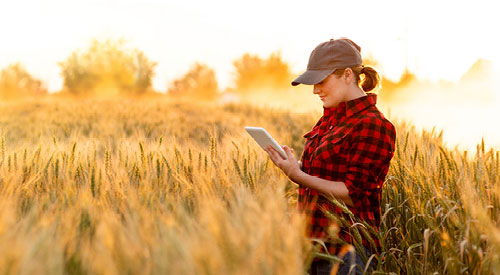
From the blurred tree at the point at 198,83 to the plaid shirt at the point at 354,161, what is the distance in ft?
94.4

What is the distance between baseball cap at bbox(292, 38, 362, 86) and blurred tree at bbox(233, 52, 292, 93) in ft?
72.1

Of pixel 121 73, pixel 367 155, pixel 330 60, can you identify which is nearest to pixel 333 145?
pixel 367 155

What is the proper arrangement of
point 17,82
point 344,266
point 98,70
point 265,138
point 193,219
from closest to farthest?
point 193,219 → point 344,266 → point 265,138 → point 98,70 → point 17,82

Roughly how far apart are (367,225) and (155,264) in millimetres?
1126

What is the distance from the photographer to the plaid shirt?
1.84 meters

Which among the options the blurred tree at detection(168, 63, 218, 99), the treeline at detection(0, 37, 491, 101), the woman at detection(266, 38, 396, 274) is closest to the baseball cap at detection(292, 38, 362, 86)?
the woman at detection(266, 38, 396, 274)

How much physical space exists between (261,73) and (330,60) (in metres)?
24.2

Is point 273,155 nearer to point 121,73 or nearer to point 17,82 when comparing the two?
point 121,73

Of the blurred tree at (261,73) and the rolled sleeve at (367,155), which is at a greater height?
the blurred tree at (261,73)

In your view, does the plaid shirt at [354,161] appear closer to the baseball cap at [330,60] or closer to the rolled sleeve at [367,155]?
the rolled sleeve at [367,155]

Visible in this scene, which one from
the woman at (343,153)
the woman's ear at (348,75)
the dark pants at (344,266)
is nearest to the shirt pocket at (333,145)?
the woman at (343,153)

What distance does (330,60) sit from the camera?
78.7 inches

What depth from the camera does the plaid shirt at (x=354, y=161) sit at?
1.84 m

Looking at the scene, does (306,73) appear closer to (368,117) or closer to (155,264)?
(368,117)
